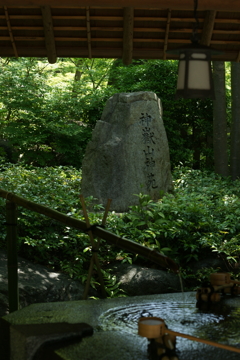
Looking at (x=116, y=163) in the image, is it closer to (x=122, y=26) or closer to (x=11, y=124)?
(x=122, y=26)

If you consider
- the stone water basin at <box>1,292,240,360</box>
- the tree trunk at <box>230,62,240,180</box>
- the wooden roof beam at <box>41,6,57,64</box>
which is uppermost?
the tree trunk at <box>230,62,240,180</box>

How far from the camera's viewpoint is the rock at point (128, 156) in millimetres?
8352

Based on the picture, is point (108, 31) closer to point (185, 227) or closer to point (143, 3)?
point (143, 3)

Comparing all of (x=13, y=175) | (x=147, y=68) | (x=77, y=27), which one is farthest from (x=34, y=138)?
(x=77, y=27)

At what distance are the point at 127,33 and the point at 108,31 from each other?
247 mm

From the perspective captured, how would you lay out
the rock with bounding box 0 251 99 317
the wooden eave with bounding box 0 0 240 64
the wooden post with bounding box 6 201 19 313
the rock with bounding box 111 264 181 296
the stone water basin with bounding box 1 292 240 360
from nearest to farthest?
the stone water basin with bounding box 1 292 240 360 → the wooden post with bounding box 6 201 19 313 → the wooden eave with bounding box 0 0 240 64 → the rock with bounding box 0 251 99 317 → the rock with bounding box 111 264 181 296

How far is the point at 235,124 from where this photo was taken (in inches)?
445

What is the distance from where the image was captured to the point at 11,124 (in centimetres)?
1238

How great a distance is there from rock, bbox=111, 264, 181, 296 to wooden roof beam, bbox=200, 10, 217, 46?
10.7 ft

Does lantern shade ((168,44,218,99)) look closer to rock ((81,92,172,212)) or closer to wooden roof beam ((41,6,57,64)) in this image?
wooden roof beam ((41,6,57,64))

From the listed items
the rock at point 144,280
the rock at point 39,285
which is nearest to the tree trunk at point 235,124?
the rock at point 144,280

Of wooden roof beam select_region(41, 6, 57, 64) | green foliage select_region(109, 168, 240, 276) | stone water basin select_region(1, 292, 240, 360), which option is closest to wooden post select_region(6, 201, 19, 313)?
stone water basin select_region(1, 292, 240, 360)

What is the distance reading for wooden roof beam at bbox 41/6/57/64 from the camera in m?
4.41

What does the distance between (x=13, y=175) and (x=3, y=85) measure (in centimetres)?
418
